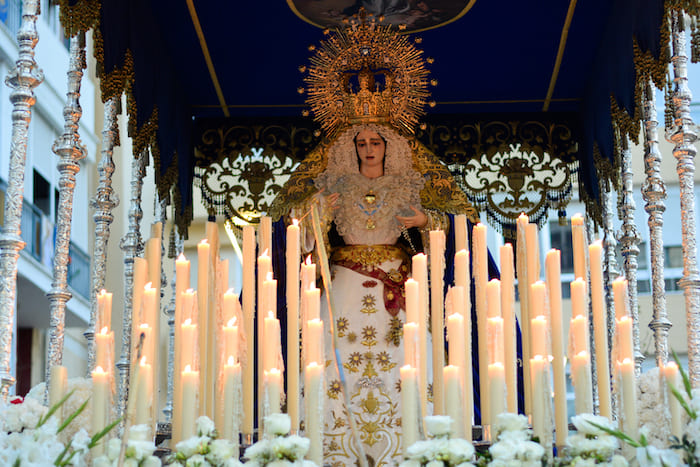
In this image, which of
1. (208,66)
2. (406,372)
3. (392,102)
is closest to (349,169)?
(392,102)

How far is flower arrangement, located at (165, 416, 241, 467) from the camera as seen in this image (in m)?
2.60

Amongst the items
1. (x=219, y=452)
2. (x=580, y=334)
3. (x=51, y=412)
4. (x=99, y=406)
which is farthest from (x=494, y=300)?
(x=51, y=412)

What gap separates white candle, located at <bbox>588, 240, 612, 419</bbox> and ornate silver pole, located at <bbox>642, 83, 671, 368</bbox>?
2.07 m

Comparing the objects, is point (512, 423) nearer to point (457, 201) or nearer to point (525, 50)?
point (457, 201)

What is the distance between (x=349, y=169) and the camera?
17.3ft

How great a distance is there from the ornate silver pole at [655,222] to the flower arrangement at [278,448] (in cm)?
277

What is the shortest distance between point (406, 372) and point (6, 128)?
10.2 meters

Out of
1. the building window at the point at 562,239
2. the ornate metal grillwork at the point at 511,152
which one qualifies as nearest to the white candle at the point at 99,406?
the ornate metal grillwork at the point at 511,152

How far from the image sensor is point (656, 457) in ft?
7.95

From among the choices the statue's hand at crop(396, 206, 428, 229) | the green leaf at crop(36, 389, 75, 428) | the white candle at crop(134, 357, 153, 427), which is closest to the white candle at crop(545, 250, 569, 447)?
the white candle at crop(134, 357, 153, 427)

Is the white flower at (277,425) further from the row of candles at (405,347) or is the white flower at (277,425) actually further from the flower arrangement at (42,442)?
the flower arrangement at (42,442)

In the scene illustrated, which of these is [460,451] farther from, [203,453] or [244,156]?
[244,156]

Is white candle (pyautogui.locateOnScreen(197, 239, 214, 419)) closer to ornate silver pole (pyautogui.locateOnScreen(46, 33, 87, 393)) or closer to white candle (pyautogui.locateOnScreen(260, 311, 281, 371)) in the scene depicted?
white candle (pyautogui.locateOnScreen(260, 311, 281, 371))

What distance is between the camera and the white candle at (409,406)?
2.62 m
